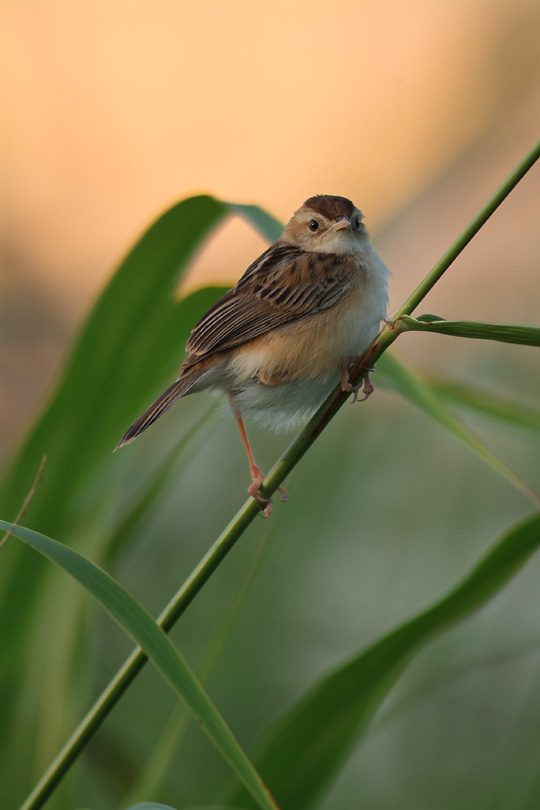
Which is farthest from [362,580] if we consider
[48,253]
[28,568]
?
[48,253]

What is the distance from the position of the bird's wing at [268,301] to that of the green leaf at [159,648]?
40.3 inches

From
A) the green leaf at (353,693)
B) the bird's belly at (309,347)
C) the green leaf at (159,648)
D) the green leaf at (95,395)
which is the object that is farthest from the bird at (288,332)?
the green leaf at (159,648)

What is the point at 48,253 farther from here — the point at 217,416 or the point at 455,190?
the point at 217,416

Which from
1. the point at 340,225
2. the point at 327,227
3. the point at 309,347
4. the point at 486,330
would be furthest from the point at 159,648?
the point at 327,227

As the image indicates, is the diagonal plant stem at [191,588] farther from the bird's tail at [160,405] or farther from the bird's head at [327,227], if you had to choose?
the bird's head at [327,227]

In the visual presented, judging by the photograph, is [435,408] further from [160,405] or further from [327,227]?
[327,227]

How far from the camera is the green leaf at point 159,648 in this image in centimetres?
109

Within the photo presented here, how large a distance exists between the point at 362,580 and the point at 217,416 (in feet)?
6.34

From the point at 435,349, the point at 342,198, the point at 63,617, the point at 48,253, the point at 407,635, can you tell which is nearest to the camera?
the point at 407,635

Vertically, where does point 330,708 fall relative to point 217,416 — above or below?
below

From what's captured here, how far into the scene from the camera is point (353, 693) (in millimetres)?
1598

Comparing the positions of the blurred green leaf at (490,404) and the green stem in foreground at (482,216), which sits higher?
the green stem in foreground at (482,216)

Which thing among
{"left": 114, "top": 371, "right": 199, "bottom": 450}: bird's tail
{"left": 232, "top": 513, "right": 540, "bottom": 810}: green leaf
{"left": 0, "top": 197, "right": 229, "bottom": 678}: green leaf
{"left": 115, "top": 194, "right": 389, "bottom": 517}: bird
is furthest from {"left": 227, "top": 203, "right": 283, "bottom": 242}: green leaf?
{"left": 232, "top": 513, "right": 540, "bottom": 810}: green leaf

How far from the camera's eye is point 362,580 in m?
3.93
